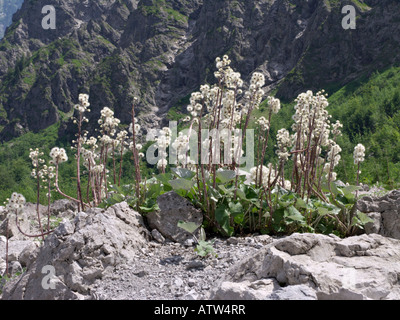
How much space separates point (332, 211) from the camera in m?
6.59

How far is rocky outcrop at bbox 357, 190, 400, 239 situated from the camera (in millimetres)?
7039

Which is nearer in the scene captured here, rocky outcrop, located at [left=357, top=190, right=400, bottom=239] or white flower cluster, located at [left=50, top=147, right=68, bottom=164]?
white flower cluster, located at [left=50, top=147, right=68, bottom=164]

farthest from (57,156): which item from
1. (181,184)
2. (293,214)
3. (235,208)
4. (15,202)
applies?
(293,214)

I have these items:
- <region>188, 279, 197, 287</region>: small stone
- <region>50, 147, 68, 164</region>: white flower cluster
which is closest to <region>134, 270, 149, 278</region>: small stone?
<region>188, 279, 197, 287</region>: small stone

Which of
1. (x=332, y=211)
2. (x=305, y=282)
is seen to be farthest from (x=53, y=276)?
(x=332, y=211)

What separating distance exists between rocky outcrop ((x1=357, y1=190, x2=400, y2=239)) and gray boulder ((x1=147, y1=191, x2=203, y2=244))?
129 inches

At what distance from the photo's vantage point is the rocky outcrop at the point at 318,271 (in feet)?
12.9

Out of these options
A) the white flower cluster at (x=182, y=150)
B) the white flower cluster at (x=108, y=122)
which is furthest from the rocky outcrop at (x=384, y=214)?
the white flower cluster at (x=108, y=122)

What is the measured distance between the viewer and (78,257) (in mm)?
5574

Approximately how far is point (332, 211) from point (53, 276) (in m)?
4.69

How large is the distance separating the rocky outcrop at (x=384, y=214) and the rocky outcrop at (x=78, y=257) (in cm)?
433

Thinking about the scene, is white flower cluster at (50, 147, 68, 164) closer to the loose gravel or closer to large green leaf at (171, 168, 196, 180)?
large green leaf at (171, 168, 196, 180)

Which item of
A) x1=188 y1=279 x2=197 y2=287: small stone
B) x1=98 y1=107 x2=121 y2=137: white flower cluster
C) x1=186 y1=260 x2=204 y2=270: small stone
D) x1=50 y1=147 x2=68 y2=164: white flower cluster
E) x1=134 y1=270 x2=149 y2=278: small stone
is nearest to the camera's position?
x1=188 y1=279 x2=197 y2=287: small stone

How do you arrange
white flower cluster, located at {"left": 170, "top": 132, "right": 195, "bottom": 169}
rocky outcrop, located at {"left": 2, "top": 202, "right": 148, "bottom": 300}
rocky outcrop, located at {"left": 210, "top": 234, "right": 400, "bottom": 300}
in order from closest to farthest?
rocky outcrop, located at {"left": 210, "top": 234, "right": 400, "bottom": 300} < rocky outcrop, located at {"left": 2, "top": 202, "right": 148, "bottom": 300} < white flower cluster, located at {"left": 170, "top": 132, "right": 195, "bottom": 169}
